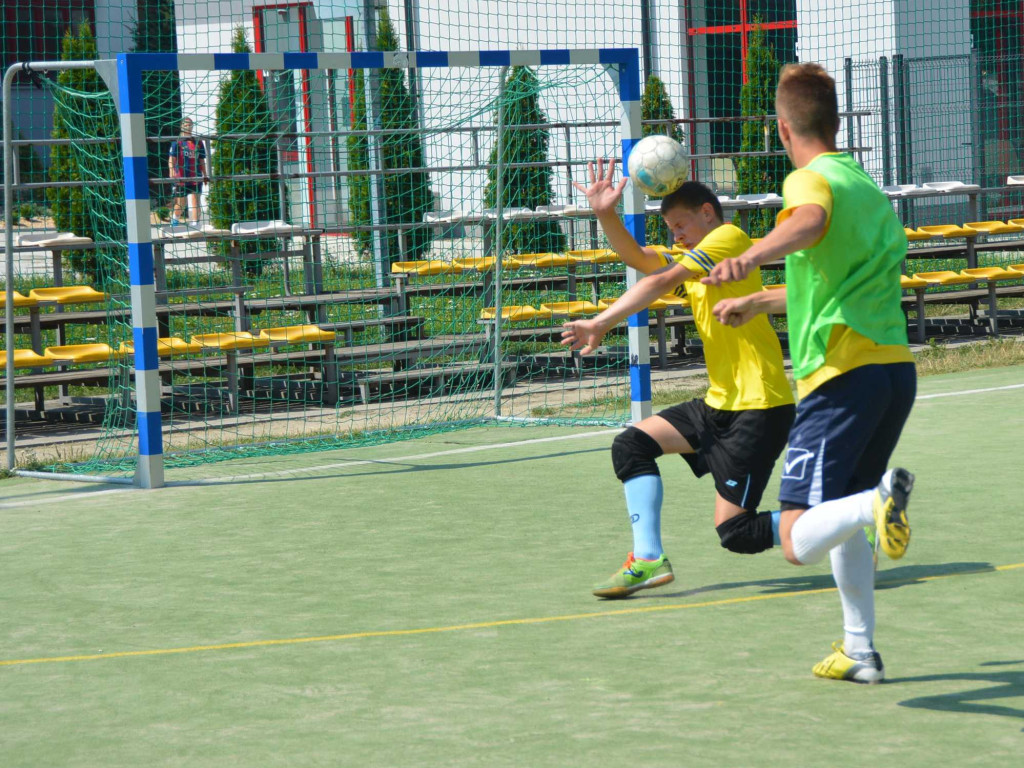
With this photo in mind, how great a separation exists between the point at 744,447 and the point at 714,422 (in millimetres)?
175

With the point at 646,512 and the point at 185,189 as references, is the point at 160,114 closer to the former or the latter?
the point at 185,189

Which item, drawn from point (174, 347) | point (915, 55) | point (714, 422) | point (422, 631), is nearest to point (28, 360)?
point (174, 347)

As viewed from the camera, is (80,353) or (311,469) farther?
(80,353)

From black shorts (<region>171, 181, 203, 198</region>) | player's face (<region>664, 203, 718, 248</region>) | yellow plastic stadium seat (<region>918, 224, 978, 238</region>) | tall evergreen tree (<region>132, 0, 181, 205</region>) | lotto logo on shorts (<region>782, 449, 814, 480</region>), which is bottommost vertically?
lotto logo on shorts (<region>782, 449, 814, 480</region>)

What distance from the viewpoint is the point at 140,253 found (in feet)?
28.3

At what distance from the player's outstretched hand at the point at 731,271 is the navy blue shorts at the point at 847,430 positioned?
0.55m

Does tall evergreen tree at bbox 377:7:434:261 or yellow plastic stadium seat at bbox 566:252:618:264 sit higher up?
tall evergreen tree at bbox 377:7:434:261

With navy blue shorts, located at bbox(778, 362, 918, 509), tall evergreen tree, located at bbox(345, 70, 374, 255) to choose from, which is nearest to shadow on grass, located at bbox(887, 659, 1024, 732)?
navy blue shorts, located at bbox(778, 362, 918, 509)

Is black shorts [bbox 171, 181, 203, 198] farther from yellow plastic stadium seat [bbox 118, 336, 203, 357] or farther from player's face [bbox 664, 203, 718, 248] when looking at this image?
player's face [bbox 664, 203, 718, 248]

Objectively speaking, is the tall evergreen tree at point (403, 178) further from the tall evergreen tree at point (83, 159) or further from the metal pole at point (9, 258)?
the metal pole at point (9, 258)

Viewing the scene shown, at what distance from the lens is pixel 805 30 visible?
77.9 feet

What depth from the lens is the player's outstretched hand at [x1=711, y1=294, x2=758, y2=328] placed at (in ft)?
13.4

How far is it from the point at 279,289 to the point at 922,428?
22.7 ft

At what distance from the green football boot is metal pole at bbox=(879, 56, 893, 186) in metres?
15.1
